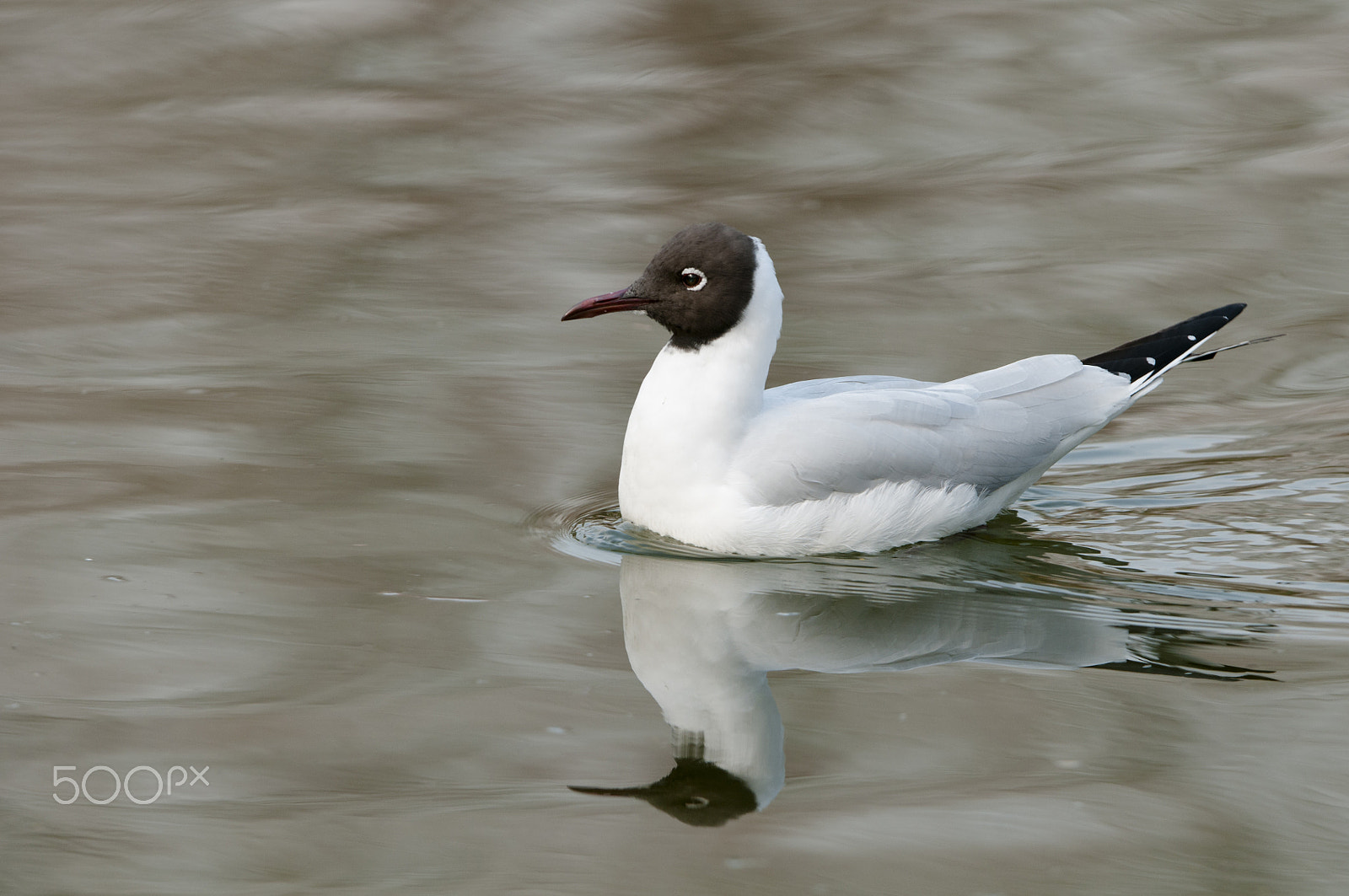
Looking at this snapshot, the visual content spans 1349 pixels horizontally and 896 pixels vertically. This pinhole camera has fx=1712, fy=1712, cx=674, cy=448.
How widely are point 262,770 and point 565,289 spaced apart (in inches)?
191

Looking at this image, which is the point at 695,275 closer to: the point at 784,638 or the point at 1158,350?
the point at 784,638

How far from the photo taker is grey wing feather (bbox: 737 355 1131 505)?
5691 millimetres

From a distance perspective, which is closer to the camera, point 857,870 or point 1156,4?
point 857,870

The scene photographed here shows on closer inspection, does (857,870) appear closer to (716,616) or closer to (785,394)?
(716,616)

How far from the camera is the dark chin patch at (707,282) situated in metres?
5.74

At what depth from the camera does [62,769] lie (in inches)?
165

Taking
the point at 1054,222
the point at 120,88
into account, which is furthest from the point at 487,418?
the point at 120,88

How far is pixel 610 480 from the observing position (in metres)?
6.41

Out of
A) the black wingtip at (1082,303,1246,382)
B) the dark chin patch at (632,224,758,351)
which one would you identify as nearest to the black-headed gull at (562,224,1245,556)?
the dark chin patch at (632,224,758,351)

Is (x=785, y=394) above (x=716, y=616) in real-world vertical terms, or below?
above

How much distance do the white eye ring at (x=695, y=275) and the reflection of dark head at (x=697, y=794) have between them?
204 centimetres

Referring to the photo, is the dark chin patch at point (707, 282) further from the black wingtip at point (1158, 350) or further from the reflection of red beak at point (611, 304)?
the black wingtip at point (1158, 350)

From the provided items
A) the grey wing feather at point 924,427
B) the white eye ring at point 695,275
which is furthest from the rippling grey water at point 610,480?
the white eye ring at point 695,275

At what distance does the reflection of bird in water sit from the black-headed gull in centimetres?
16
